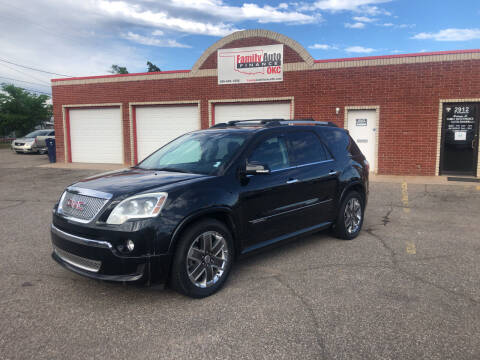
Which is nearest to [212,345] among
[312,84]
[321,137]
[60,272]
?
[60,272]

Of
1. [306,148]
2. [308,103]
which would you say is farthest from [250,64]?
[306,148]

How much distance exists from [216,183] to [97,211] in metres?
1.15

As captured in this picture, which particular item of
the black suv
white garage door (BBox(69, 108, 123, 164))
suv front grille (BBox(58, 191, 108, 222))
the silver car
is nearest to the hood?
the black suv

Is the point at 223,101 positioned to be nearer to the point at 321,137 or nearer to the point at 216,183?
the point at 321,137

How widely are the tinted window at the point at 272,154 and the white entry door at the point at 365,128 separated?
391 inches

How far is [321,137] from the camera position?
562 cm

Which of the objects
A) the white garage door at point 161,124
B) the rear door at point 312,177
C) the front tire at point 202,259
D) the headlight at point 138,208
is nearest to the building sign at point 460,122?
the white garage door at point 161,124

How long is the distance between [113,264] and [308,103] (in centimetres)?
1218

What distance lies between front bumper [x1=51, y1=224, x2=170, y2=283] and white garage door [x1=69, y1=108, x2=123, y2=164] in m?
14.6

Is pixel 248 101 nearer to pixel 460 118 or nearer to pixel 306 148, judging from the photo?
pixel 460 118

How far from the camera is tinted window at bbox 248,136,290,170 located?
181 inches

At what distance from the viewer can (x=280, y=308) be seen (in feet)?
11.9

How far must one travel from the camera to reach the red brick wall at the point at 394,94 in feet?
42.1

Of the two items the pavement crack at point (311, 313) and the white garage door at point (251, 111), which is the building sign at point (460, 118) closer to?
the white garage door at point (251, 111)
